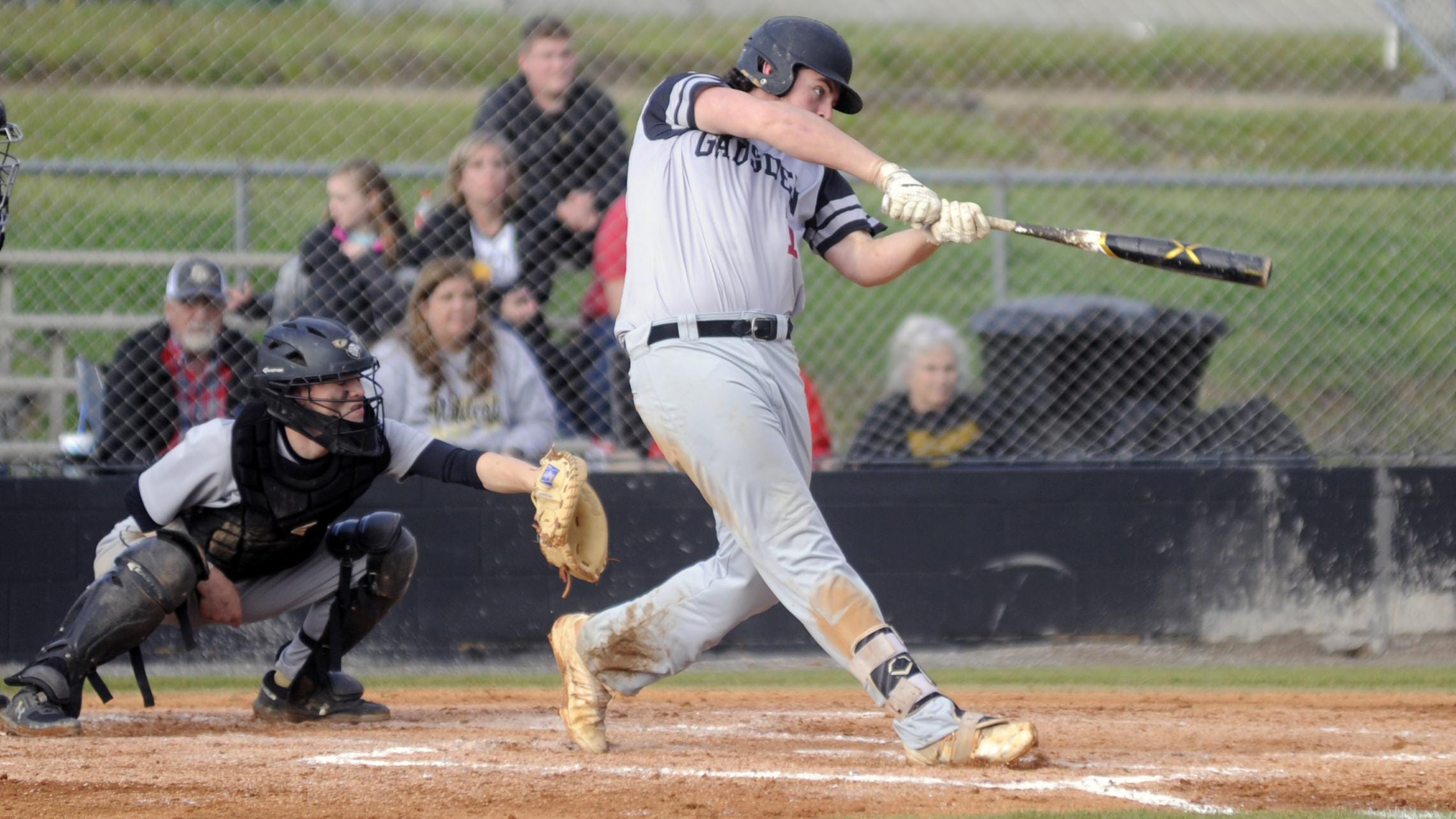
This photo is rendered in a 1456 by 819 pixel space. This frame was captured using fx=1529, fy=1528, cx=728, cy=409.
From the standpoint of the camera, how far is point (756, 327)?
3695 millimetres

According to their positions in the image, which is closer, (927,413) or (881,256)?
(881,256)

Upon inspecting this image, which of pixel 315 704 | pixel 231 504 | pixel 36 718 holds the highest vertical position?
pixel 231 504

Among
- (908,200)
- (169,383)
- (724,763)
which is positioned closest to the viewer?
(908,200)

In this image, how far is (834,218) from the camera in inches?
160

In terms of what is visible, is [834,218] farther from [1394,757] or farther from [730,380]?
[1394,757]

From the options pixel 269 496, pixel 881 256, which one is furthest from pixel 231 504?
pixel 881 256

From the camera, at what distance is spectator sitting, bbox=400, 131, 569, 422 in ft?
21.4

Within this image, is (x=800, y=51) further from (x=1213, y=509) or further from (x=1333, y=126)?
(x=1333, y=126)

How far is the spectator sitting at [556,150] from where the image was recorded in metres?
6.63

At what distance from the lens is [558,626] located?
13.8 ft

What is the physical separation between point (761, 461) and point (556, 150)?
342 centimetres

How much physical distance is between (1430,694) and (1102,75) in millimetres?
4629

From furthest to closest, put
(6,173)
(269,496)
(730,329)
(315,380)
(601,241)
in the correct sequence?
A: (601,241), (269,496), (315,380), (6,173), (730,329)

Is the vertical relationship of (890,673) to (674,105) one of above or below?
below
